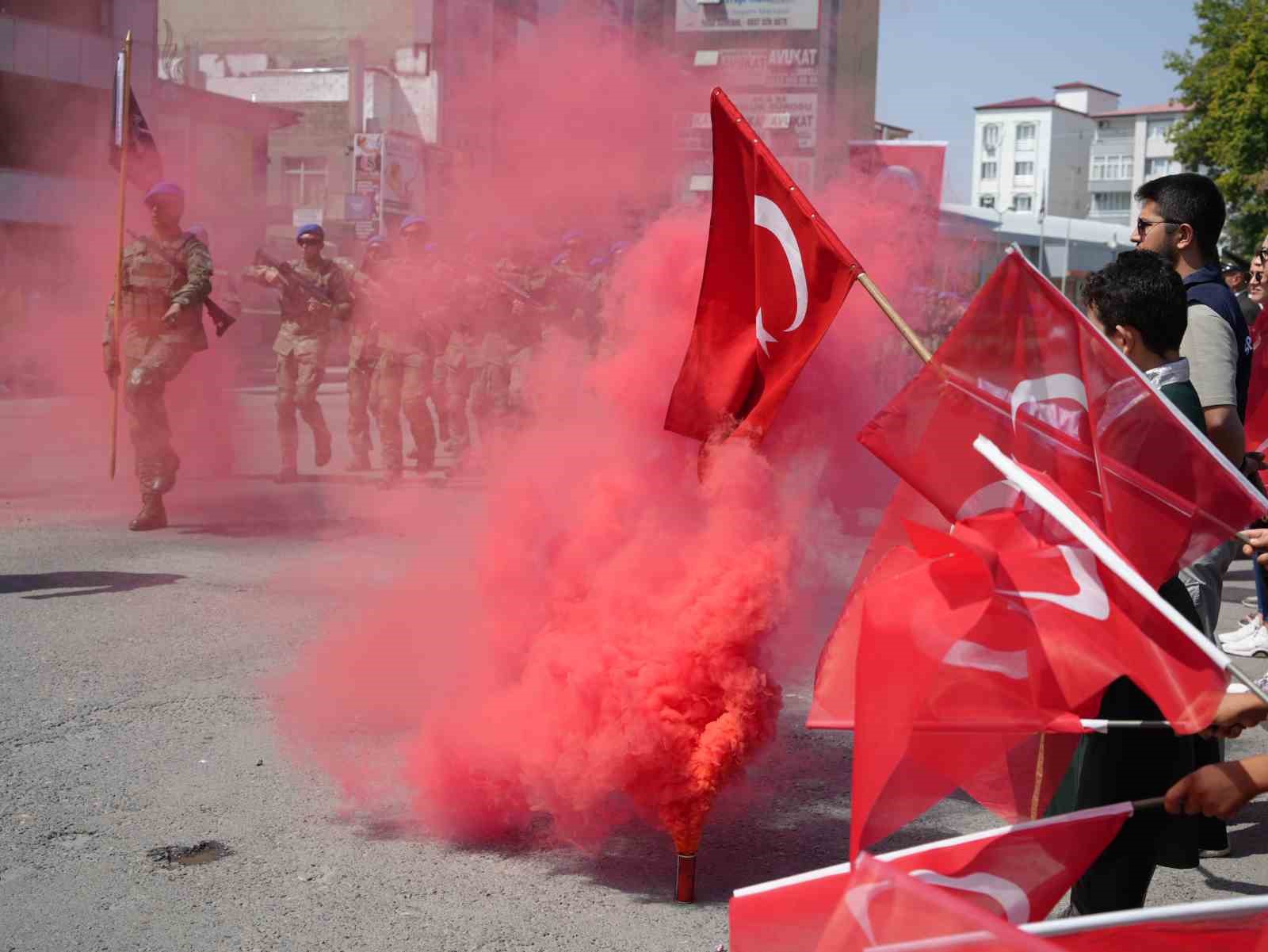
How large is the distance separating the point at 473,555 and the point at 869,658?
192 centimetres

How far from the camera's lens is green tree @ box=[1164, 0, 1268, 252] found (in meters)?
40.3

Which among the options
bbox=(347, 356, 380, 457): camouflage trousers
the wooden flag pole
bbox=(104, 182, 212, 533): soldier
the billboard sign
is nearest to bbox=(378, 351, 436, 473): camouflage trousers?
bbox=(347, 356, 380, 457): camouflage trousers

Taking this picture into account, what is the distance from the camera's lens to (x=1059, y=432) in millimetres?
2826

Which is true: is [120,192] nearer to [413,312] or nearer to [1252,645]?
[413,312]

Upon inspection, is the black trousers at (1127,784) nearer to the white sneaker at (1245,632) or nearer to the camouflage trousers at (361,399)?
the white sneaker at (1245,632)

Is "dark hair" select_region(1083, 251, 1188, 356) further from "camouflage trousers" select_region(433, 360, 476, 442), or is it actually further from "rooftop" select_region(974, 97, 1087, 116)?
"rooftop" select_region(974, 97, 1087, 116)

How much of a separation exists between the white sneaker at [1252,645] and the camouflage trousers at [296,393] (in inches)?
313

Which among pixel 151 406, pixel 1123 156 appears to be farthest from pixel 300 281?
pixel 1123 156

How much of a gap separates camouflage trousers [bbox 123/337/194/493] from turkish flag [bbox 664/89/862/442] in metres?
6.48

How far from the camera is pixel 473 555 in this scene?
420 centimetres

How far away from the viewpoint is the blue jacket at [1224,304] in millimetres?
4516

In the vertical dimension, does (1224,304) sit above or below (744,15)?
below

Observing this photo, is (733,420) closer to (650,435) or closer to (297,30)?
(650,435)

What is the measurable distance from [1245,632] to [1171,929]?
212 inches
